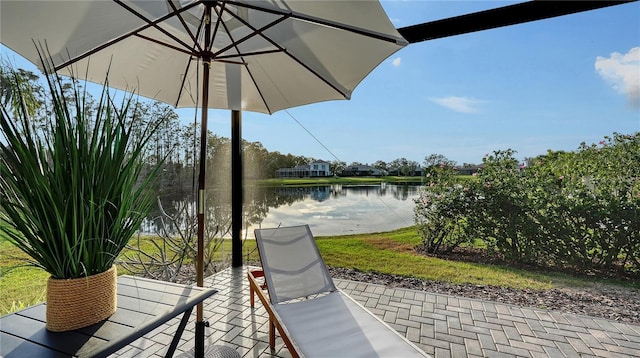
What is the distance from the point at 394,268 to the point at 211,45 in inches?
147

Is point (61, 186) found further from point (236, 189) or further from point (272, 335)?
point (236, 189)

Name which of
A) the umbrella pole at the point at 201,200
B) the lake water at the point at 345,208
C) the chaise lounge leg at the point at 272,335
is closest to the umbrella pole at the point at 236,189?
the lake water at the point at 345,208

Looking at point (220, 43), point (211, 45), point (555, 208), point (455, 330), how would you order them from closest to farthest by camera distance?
point (211, 45)
point (220, 43)
point (455, 330)
point (555, 208)

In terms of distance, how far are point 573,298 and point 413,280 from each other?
5.84 feet

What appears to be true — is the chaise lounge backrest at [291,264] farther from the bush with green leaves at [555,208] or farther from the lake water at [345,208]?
the bush with green leaves at [555,208]

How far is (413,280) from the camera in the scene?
13.6 feet

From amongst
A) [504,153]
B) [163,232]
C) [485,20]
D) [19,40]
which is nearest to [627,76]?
[504,153]

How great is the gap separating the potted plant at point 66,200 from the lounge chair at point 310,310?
1285mm

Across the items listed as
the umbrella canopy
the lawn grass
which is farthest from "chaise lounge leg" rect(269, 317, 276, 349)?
the lawn grass

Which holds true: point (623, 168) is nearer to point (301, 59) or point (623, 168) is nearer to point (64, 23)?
point (301, 59)

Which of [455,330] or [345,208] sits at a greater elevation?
[345,208]

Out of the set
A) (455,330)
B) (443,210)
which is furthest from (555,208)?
(455,330)

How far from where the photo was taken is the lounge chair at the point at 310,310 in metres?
1.99

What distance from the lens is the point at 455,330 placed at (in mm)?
2867
